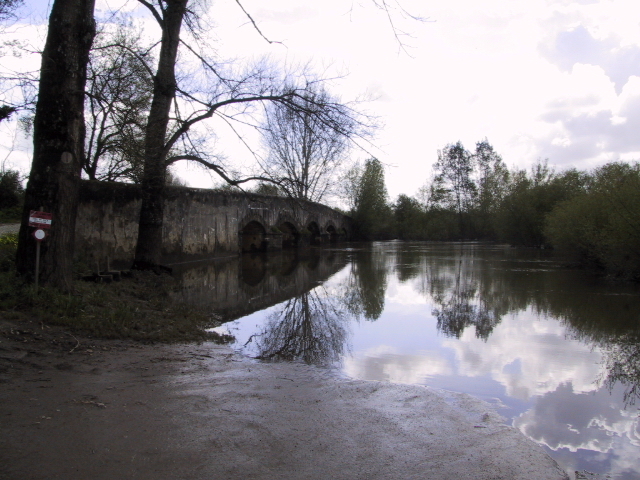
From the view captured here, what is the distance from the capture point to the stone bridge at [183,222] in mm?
14422

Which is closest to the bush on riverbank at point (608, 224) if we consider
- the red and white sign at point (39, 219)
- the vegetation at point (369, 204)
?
the red and white sign at point (39, 219)

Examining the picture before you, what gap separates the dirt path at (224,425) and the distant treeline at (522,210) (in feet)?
14.0

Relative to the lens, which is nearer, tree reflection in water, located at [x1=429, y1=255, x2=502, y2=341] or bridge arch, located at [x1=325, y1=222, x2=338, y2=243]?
tree reflection in water, located at [x1=429, y1=255, x2=502, y2=341]

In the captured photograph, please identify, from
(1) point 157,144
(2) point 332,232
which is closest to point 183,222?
(1) point 157,144

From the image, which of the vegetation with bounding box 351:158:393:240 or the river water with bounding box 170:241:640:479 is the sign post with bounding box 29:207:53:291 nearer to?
the river water with bounding box 170:241:640:479

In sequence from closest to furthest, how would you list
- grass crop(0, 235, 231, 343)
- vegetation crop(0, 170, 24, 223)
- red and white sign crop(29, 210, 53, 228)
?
grass crop(0, 235, 231, 343), red and white sign crop(29, 210, 53, 228), vegetation crop(0, 170, 24, 223)

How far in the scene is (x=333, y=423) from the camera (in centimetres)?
368

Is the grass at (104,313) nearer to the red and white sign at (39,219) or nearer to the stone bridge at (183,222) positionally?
the red and white sign at (39,219)

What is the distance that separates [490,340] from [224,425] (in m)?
4.67

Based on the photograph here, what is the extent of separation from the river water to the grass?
0.66m

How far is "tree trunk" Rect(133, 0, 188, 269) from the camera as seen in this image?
979 cm

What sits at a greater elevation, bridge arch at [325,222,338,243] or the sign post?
bridge arch at [325,222,338,243]

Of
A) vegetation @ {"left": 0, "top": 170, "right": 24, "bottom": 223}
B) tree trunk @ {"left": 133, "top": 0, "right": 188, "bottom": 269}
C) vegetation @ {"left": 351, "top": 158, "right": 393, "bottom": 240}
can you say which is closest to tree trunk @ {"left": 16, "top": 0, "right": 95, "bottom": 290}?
tree trunk @ {"left": 133, "top": 0, "right": 188, "bottom": 269}

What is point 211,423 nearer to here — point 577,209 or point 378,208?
point 577,209
